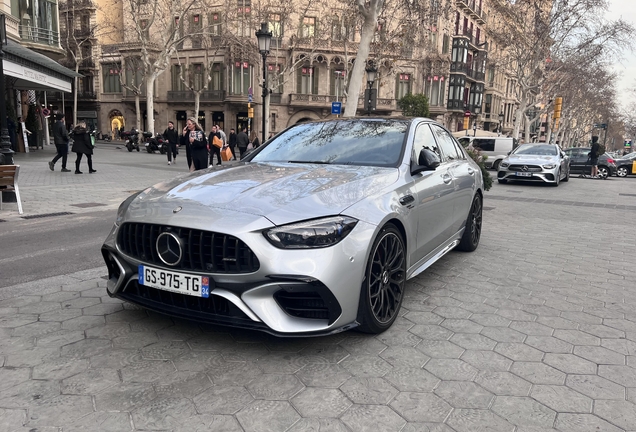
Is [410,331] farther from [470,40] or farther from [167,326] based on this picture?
[470,40]

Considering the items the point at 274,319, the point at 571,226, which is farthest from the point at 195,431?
the point at 571,226

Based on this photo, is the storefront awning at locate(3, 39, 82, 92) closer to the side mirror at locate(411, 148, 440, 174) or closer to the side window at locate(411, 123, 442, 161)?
the side window at locate(411, 123, 442, 161)

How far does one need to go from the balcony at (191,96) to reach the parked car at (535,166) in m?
33.6

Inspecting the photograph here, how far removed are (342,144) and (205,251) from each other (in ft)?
6.41

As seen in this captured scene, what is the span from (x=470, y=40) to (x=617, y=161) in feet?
100

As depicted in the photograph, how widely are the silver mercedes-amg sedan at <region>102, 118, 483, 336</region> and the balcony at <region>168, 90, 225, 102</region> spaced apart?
43.5 metres

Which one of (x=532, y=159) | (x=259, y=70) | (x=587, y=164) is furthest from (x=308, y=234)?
(x=259, y=70)

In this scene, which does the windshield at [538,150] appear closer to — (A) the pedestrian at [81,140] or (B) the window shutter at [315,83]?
(A) the pedestrian at [81,140]

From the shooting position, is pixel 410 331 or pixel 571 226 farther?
pixel 571 226

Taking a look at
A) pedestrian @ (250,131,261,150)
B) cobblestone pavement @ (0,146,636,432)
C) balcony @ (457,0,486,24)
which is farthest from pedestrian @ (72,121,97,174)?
balcony @ (457,0,486,24)

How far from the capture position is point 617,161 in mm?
26641

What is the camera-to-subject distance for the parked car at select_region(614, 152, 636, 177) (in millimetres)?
26234

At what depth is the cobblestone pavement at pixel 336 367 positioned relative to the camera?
233cm

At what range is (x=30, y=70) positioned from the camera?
Result: 19188 millimetres
